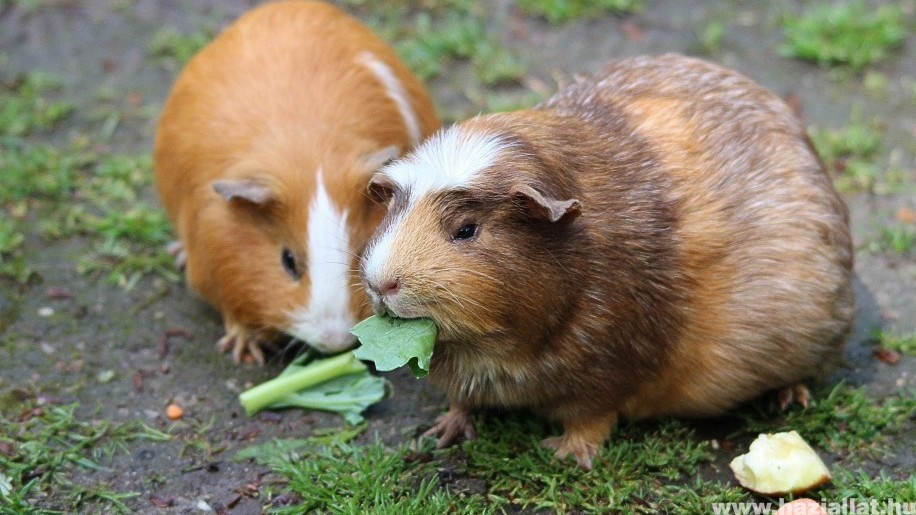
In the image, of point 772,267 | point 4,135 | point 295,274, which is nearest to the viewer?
point 772,267

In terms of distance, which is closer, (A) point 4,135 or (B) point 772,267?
(B) point 772,267

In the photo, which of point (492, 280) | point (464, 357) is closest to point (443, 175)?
point (492, 280)

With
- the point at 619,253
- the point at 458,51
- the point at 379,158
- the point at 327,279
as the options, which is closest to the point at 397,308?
the point at 619,253

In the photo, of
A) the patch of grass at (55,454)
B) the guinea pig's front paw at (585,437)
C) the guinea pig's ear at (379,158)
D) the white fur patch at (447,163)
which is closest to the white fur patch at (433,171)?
the white fur patch at (447,163)

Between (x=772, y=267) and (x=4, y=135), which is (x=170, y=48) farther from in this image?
(x=772, y=267)

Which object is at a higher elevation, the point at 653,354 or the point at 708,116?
the point at 708,116

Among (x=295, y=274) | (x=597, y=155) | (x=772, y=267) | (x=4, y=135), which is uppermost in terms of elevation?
(x=597, y=155)

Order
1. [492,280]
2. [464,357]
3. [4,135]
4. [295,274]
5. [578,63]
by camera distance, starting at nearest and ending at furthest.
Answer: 1. [492,280]
2. [464,357]
3. [295,274]
4. [4,135]
5. [578,63]

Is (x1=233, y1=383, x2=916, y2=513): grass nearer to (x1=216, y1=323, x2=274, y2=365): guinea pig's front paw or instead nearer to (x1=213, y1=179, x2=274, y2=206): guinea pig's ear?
(x1=216, y1=323, x2=274, y2=365): guinea pig's front paw
